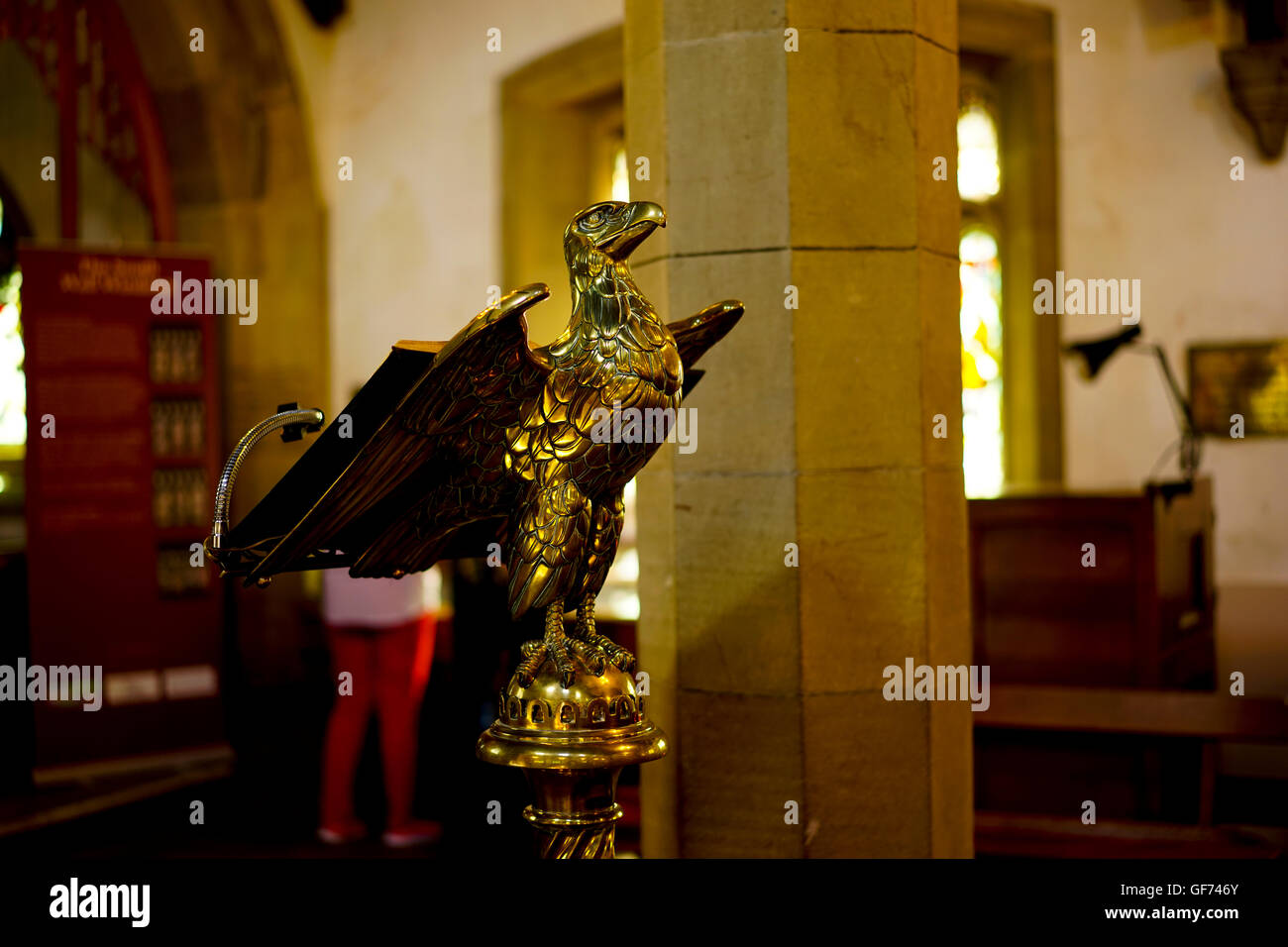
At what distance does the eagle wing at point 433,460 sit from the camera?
1.25 m

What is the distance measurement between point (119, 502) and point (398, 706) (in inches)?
75.2

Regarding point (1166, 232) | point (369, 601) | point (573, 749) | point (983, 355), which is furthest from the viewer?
point (983, 355)

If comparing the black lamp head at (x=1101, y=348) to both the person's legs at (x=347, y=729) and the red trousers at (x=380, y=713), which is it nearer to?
the red trousers at (x=380, y=713)

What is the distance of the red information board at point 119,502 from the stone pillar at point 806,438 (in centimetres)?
398

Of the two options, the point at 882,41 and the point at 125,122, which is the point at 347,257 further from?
the point at 882,41

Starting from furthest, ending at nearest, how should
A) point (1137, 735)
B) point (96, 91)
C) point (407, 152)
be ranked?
1. point (407, 152)
2. point (96, 91)
3. point (1137, 735)

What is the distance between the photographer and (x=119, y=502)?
5375mm

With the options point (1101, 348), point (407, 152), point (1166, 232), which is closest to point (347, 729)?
point (1101, 348)

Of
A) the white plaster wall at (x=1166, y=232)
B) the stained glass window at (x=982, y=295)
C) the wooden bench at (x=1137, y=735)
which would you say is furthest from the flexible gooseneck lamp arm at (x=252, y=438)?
the stained glass window at (x=982, y=295)

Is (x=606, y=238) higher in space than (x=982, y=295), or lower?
lower

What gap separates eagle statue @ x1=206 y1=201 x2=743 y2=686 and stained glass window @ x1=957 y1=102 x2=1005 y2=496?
6.06m

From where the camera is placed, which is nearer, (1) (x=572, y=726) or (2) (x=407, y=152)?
(1) (x=572, y=726)

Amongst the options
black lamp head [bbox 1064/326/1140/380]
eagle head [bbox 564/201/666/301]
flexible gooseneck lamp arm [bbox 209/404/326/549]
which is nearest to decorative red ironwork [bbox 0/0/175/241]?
black lamp head [bbox 1064/326/1140/380]

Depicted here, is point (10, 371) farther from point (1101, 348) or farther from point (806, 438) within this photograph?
point (806, 438)
